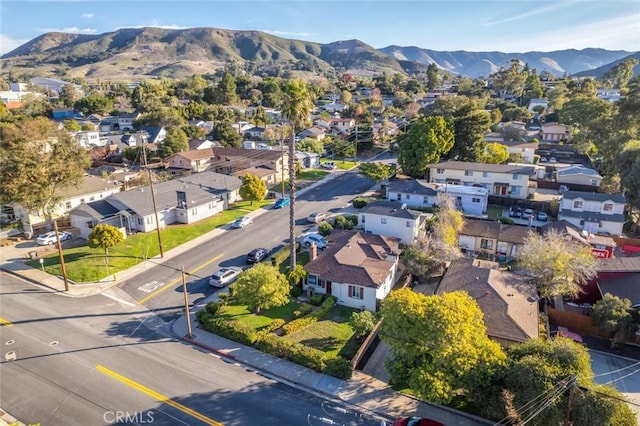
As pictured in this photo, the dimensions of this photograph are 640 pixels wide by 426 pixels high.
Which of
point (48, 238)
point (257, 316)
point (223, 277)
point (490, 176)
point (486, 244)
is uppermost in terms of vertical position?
point (490, 176)

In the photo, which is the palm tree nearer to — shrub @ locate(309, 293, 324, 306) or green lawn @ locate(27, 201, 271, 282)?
shrub @ locate(309, 293, 324, 306)

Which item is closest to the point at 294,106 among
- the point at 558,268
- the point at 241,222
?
the point at 241,222

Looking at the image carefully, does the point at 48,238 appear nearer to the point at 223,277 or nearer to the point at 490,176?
the point at 223,277

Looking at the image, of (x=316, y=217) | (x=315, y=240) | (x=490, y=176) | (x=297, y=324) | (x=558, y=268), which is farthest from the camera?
(x=490, y=176)

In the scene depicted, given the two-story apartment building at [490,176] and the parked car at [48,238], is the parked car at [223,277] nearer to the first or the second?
the parked car at [48,238]

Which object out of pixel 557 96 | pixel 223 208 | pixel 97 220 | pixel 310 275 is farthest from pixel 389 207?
pixel 557 96
